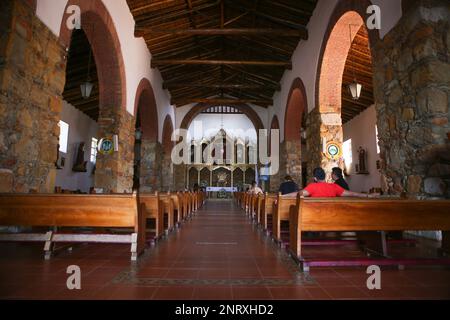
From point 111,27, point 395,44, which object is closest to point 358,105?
point 395,44

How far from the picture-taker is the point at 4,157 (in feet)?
11.7

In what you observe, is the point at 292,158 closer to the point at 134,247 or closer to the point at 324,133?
the point at 324,133

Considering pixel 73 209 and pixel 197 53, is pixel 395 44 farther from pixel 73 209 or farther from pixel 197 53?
pixel 197 53

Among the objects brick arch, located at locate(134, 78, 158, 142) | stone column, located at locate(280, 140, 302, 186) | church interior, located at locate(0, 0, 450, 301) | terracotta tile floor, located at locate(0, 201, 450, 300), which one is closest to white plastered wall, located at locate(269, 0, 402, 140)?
church interior, located at locate(0, 0, 450, 301)

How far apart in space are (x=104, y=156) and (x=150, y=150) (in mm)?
4587

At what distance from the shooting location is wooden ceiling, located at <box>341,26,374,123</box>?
859cm

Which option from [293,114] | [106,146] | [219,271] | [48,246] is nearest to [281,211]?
[219,271]

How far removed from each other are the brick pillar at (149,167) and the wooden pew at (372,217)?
963 cm

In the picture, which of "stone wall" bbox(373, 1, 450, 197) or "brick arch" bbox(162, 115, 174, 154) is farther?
"brick arch" bbox(162, 115, 174, 154)

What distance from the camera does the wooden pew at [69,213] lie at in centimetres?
302

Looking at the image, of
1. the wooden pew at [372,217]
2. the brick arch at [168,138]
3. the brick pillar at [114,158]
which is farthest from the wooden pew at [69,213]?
the brick arch at [168,138]

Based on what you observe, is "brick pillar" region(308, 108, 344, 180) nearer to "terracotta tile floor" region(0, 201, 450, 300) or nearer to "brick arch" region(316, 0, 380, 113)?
"brick arch" region(316, 0, 380, 113)

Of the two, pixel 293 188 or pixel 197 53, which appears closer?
pixel 293 188

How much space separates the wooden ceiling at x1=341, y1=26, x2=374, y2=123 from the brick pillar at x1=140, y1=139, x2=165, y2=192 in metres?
7.68
